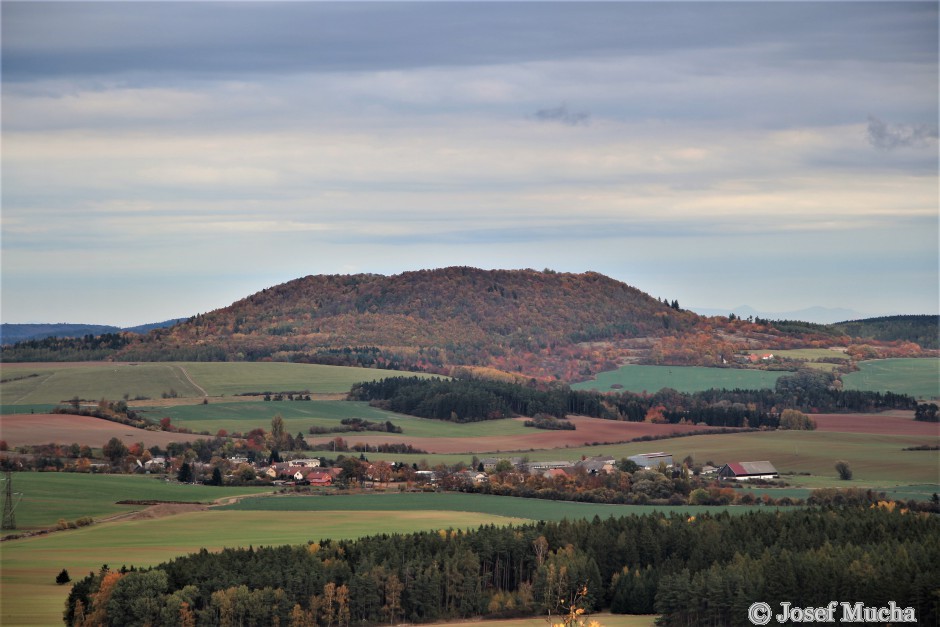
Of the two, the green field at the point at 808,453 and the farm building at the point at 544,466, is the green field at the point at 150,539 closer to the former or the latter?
the farm building at the point at 544,466

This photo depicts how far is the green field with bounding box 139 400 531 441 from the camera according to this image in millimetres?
133250

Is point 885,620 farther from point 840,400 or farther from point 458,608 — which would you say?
point 840,400

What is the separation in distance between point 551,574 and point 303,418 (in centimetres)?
8018

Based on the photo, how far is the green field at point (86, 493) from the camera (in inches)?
3179

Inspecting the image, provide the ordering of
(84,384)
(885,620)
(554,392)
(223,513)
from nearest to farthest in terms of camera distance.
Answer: (885,620)
(223,513)
(84,384)
(554,392)

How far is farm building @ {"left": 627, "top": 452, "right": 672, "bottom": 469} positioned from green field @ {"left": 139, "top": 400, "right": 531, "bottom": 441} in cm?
2783

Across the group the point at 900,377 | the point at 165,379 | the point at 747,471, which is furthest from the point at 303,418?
the point at 900,377

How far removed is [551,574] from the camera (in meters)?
63.9

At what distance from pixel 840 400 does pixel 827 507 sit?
84312 mm

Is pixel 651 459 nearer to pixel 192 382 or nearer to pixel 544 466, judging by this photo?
pixel 544 466

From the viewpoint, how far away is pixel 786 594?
57000 millimetres

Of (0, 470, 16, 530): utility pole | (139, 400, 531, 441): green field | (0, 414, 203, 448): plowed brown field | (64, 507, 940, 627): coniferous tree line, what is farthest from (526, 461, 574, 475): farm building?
(0, 470, 16, 530): utility pole

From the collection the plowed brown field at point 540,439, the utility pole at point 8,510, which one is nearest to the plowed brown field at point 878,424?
the plowed brown field at point 540,439

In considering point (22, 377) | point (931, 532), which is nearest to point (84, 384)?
point (22, 377)
